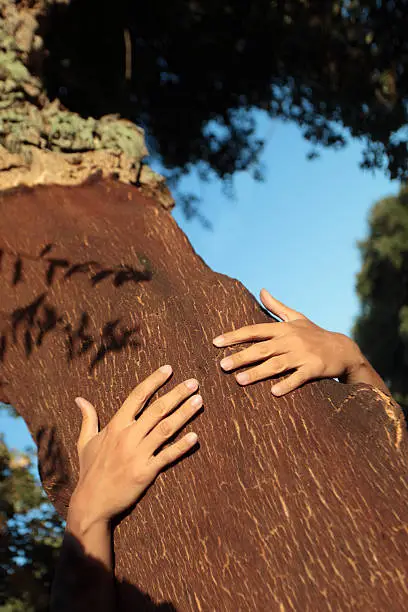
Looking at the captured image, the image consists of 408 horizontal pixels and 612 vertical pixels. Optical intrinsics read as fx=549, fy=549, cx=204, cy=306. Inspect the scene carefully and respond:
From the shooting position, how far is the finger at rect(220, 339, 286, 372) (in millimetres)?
2420

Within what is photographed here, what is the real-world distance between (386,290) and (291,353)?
984 inches

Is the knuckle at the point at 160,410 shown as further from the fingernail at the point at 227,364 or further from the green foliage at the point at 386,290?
the green foliage at the point at 386,290

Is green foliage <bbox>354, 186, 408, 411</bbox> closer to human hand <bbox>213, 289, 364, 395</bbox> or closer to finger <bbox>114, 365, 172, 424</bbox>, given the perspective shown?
human hand <bbox>213, 289, 364, 395</bbox>

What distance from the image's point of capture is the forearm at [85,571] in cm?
226

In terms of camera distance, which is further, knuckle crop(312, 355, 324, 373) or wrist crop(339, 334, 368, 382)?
wrist crop(339, 334, 368, 382)

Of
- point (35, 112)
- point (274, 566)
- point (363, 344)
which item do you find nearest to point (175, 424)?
point (274, 566)

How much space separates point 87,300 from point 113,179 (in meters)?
1.00

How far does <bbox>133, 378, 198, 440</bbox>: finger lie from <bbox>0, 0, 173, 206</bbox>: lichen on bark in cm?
151

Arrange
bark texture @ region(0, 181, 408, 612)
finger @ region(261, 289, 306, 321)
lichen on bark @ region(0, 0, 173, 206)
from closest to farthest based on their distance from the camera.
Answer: bark texture @ region(0, 181, 408, 612) → finger @ region(261, 289, 306, 321) → lichen on bark @ region(0, 0, 173, 206)

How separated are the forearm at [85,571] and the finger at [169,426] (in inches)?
15.2

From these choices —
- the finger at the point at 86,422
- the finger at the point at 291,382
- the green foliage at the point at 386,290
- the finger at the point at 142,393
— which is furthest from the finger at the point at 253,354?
the green foliage at the point at 386,290

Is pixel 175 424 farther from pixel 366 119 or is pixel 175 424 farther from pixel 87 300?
pixel 366 119

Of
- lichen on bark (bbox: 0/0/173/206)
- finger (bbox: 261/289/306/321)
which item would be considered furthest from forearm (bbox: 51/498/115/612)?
lichen on bark (bbox: 0/0/173/206)

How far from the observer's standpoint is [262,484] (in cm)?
215
